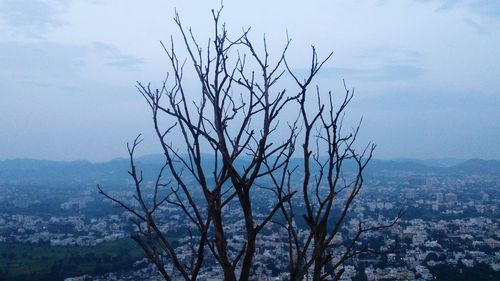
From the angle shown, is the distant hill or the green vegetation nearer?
the green vegetation

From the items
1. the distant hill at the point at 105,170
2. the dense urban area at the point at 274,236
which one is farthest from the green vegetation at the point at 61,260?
the distant hill at the point at 105,170

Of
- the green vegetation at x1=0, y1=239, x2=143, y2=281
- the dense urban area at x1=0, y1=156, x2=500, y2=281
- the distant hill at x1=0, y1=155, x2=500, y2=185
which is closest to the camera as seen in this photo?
the dense urban area at x1=0, y1=156, x2=500, y2=281

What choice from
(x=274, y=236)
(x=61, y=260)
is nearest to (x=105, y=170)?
(x=61, y=260)

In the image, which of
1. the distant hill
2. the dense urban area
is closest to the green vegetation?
the dense urban area

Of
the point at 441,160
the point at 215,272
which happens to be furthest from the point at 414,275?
the point at 441,160

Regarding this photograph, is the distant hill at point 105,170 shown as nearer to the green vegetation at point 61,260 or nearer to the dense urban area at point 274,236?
the dense urban area at point 274,236

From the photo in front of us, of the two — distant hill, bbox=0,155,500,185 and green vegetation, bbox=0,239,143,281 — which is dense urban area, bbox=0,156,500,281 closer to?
green vegetation, bbox=0,239,143,281

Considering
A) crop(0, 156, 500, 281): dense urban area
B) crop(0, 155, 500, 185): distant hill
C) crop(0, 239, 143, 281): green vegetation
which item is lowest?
crop(0, 239, 143, 281): green vegetation
